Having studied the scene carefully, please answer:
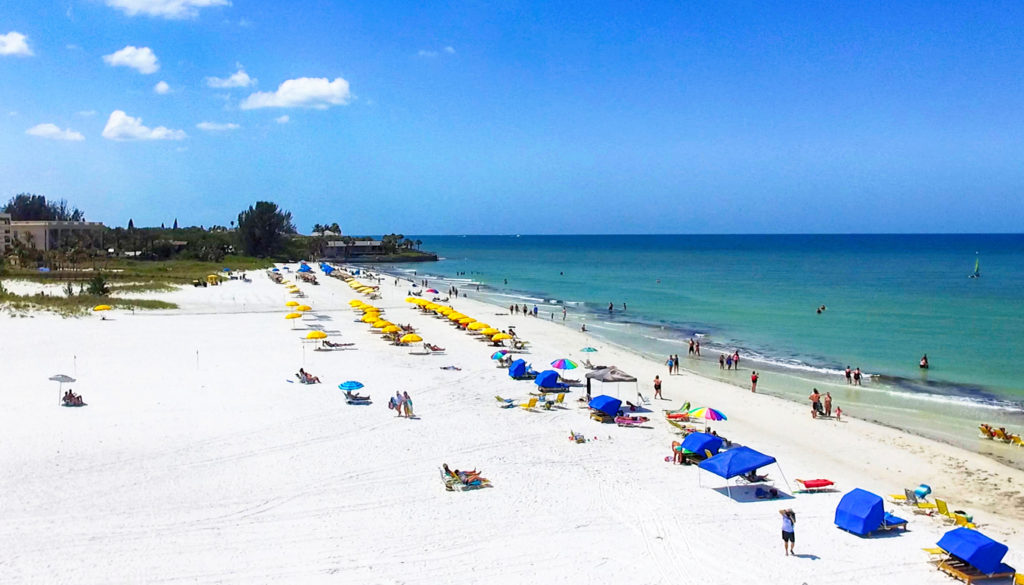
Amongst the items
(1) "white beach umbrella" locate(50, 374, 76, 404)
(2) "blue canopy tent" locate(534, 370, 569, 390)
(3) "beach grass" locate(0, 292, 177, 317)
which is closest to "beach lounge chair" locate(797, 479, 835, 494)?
(2) "blue canopy tent" locate(534, 370, 569, 390)

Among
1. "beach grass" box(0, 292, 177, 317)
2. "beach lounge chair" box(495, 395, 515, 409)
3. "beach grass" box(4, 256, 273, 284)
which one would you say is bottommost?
"beach lounge chair" box(495, 395, 515, 409)

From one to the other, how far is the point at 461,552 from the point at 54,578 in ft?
18.7

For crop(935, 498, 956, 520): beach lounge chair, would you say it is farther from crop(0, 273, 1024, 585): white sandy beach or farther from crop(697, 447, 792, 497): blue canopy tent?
crop(697, 447, 792, 497): blue canopy tent

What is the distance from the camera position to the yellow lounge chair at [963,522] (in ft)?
41.1

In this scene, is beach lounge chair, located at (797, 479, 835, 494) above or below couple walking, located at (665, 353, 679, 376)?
below

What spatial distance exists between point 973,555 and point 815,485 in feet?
13.0

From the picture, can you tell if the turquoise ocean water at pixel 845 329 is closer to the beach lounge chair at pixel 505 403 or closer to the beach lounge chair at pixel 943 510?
the beach lounge chair at pixel 943 510

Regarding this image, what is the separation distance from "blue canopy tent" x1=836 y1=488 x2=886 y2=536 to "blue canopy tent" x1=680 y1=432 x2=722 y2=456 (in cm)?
324

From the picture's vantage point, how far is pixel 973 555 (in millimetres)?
10383

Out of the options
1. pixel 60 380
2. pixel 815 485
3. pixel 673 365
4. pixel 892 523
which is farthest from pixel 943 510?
pixel 60 380

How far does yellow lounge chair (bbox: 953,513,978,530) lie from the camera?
1252 centimetres

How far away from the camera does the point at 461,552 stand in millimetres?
11203

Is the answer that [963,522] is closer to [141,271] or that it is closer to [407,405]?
[407,405]

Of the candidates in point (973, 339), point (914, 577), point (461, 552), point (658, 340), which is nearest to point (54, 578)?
point (461, 552)
